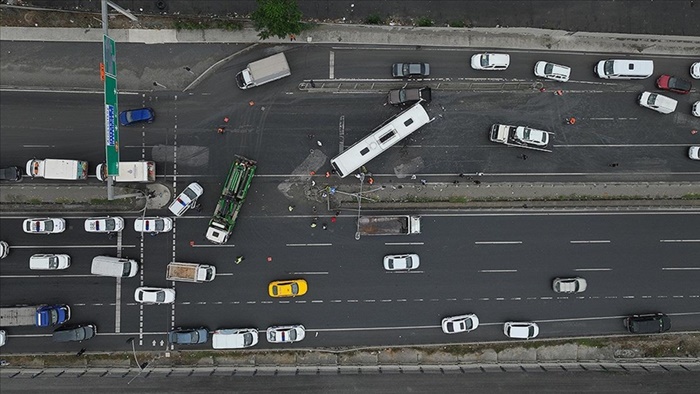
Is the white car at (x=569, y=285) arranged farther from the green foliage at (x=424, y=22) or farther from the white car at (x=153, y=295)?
the white car at (x=153, y=295)

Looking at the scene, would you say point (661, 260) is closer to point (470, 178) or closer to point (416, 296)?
point (470, 178)

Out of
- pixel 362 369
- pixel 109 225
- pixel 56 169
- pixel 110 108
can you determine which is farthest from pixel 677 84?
pixel 56 169

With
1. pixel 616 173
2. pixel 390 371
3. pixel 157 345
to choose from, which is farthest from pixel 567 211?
pixel 157 345

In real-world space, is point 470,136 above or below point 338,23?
below

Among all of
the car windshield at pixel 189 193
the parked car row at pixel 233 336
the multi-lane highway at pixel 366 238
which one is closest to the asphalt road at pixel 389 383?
the multi-lane highway at pixel 366 238

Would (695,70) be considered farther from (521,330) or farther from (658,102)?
(521,330)
